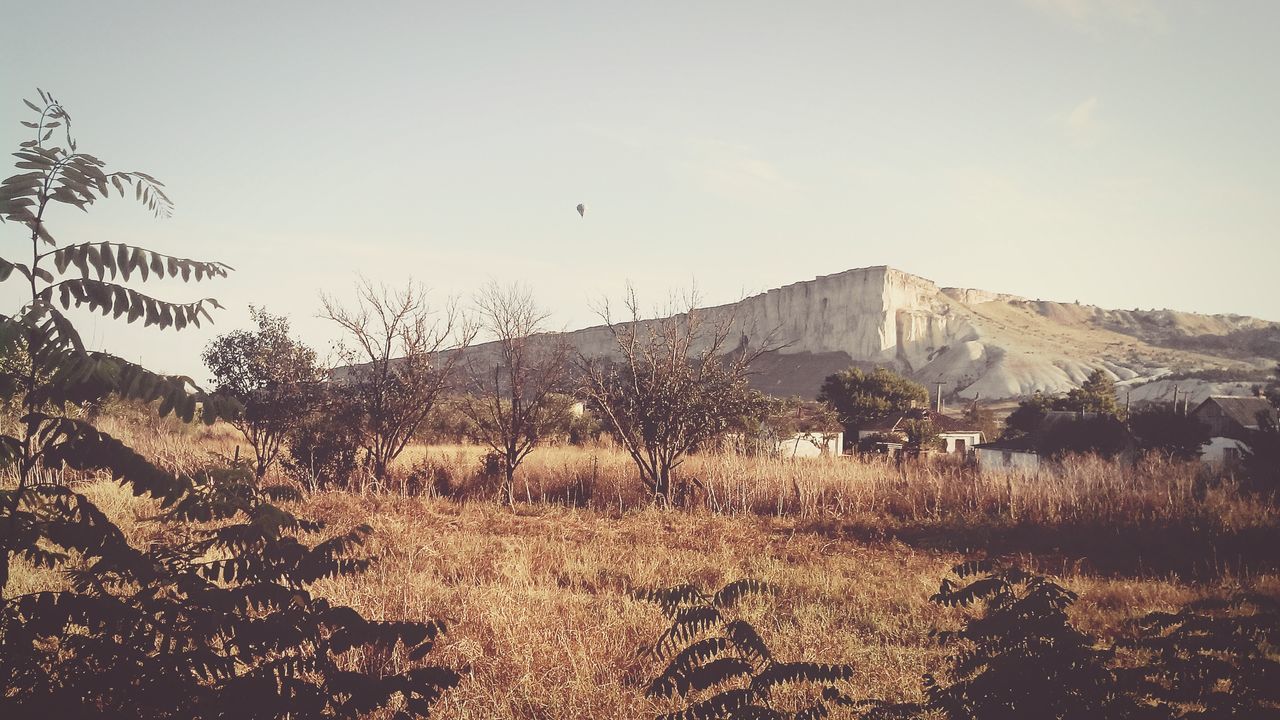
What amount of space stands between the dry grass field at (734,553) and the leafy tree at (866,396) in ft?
88.2

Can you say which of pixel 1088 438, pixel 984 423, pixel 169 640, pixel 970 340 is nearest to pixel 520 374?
pixel 169 640

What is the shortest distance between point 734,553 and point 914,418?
108 ft

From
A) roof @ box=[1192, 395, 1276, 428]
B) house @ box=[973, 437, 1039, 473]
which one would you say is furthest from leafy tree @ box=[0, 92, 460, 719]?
roof @ box=[1192, 395, 1276, 428]

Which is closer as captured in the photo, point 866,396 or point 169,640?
point 169,640

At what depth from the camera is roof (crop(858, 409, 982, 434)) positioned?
1475 inches

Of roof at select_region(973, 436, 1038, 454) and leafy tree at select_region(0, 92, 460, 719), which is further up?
leafy tree at select_region(0, 92, 460, 719)

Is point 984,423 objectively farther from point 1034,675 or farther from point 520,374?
point 1034,675

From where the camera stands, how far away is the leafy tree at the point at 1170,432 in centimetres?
3044

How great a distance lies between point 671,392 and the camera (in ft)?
41.5

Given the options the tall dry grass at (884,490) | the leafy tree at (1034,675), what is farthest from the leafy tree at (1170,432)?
the leafy tree at (1034,675)

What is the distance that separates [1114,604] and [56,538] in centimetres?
854

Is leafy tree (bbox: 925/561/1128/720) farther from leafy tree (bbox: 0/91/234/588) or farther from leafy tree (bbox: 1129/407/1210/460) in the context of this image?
leafy tree (bbox: 1129/407/1210/460)

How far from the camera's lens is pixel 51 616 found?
213 centimetres

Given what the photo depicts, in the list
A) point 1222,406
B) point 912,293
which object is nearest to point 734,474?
point 1222,406
